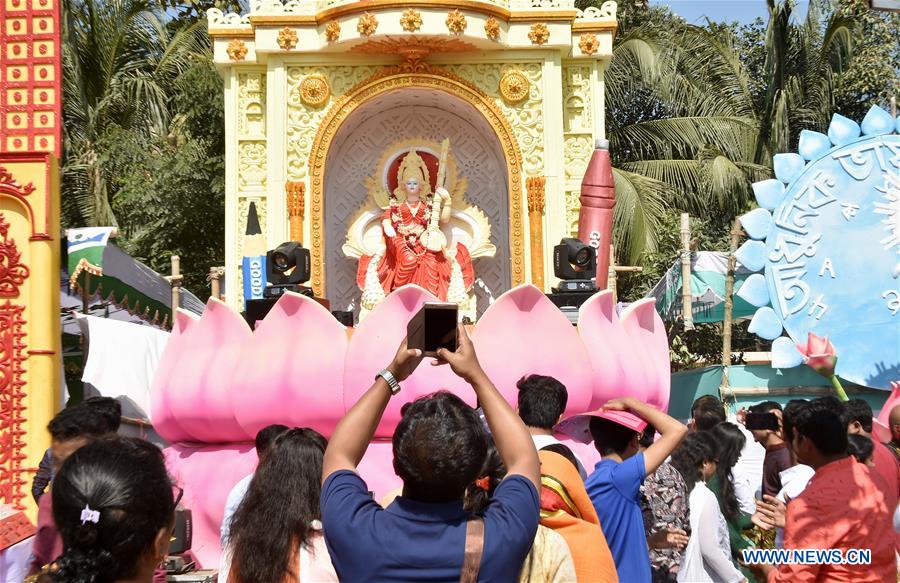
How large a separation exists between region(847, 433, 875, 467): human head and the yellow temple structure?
8140mm

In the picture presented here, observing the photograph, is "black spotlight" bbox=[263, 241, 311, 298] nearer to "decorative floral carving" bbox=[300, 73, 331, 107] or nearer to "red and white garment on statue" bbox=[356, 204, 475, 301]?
"red and white garment on statue" bbox=[356, 204, 475, 301]

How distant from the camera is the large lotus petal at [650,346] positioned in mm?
8703

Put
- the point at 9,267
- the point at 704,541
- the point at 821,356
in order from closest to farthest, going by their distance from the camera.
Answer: the point at 704,541
the point at 9,267
the point at 821,356

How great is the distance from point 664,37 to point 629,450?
16.3 metres

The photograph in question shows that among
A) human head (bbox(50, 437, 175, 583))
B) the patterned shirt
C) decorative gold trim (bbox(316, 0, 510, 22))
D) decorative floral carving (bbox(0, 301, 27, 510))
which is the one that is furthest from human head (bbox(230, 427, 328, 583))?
decorative gold trim (bbox(316, 0, 510, 22))

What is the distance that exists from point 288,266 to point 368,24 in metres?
4.12

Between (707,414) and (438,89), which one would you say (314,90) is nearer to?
(438,89)

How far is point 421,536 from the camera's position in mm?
2639

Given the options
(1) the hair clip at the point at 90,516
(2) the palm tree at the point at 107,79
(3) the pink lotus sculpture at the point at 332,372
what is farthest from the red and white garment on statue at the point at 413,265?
(1) the hair clip at the point at 90,516

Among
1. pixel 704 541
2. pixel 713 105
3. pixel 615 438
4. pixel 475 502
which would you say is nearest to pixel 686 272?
pixel 713 105

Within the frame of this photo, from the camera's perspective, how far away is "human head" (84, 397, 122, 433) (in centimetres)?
462

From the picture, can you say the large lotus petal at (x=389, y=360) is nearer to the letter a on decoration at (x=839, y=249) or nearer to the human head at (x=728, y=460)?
the human head at (x=728, y=460)

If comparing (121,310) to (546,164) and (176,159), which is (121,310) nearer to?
(176,159)

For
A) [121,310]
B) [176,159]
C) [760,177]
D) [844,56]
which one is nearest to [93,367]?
[121,310]
